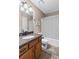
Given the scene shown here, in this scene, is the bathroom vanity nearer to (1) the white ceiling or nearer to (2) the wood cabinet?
(2) the wood cabinet

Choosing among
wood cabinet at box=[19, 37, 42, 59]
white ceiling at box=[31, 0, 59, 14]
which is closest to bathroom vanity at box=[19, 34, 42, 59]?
wood cabinet at box=[19, 37, 42, 59]

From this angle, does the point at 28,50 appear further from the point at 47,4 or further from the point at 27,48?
the point at 47,4

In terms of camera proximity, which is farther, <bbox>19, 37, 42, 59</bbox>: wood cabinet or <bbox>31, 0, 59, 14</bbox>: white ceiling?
<bbox>31, 0, 59, 14</bbox>: white ceiling

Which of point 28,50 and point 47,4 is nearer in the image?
point 28,50

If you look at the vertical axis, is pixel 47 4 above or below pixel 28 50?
above

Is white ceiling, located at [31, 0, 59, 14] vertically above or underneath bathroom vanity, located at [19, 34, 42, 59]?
above

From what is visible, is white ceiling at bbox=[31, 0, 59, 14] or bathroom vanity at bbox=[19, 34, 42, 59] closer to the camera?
bathroom vanity at bbox=[19, 34, 42, 59]

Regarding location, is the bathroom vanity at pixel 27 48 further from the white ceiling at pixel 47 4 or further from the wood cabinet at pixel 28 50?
the white ceiling at pixel 47 4

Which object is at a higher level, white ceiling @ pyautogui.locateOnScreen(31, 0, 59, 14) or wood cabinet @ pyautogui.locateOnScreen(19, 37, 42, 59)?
white ceiling @ pyautogui.locateOnScreen(31, 0, 59, 14)

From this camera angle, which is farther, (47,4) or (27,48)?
(47,4)

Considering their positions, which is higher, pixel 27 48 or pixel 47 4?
pixel 47 4

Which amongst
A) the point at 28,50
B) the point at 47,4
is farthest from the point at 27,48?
the point at 47,4

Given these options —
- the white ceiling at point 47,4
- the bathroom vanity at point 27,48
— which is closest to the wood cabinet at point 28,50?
the bathroom vanity at point 27,48
